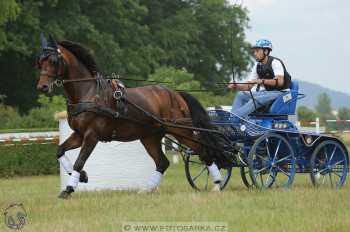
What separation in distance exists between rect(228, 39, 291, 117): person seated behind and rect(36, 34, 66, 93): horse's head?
2.81 metres

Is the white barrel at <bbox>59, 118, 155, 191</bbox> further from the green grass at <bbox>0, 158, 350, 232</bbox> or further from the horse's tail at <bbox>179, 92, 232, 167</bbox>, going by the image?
the green grass at <bbox>0, 158, 350, 232</bbox>

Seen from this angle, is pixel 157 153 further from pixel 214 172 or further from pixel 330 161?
pixel 330 161

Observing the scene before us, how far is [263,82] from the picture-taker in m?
13.9

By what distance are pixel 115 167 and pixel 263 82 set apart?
3.12 m

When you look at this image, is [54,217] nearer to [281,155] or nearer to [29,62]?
[281,155]

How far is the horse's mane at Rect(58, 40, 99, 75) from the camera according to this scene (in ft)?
43.2

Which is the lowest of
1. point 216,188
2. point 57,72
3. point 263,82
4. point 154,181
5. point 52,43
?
point 216,188

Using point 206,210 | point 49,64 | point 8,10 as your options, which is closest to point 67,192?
point 49,64

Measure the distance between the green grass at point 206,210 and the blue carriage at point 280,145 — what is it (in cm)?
84

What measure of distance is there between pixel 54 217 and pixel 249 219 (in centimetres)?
224

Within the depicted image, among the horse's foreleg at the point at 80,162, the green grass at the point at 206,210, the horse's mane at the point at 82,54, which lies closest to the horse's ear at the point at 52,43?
the horse's mane at the point at 82,54

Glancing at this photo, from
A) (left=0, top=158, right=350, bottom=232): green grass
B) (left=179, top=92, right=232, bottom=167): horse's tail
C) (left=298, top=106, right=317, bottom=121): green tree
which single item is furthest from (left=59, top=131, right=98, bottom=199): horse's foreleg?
(left=298, top=106, right=317, bottom=121): green tree

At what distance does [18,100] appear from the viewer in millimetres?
42281

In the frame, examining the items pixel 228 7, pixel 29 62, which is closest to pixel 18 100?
pixel 29 62
